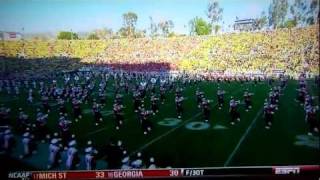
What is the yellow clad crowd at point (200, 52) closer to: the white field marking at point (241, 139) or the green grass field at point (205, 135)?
the green grass field at point (205, 135)

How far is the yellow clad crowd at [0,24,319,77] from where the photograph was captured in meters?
3.54

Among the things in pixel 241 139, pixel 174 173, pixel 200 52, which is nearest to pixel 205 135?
pixel 241 139

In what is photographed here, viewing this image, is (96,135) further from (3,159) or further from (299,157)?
(299,157)

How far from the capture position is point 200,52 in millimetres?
3666

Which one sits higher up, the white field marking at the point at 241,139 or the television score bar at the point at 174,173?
the white field marking at the point at 241,139

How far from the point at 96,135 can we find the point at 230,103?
1.10 meters

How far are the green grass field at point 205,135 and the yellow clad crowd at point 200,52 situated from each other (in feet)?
0.57

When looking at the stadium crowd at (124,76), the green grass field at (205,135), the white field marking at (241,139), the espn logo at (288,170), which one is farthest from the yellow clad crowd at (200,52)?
the espn logo at (288,170)

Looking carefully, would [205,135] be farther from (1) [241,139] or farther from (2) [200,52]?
(2) [200,52]

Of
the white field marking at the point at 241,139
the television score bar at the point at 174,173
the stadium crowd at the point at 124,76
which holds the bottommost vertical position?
the television score bar at the point at 174,173

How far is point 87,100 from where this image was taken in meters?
3.68

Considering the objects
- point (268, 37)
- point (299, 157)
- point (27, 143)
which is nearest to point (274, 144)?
point (299, 157)

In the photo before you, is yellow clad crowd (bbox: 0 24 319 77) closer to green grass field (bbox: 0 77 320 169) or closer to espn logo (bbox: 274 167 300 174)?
green grass field (bbox: 0 77 320 169)

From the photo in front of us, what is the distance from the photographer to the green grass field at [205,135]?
348cm
